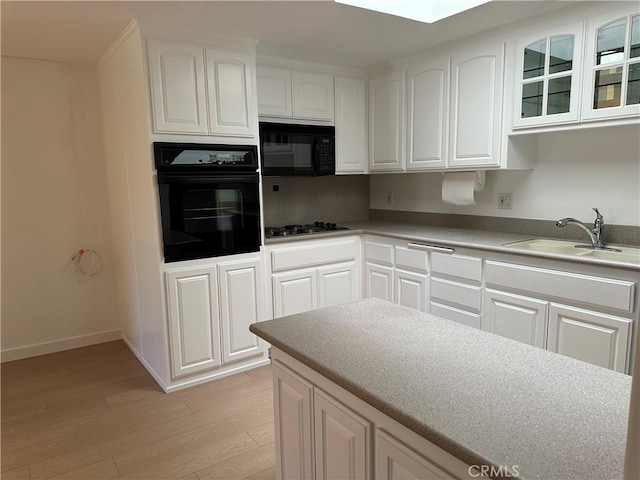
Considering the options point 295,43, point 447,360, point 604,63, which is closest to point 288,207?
point 295,43

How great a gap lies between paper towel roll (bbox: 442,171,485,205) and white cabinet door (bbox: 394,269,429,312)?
0.68 m

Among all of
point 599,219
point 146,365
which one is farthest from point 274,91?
point 599,219

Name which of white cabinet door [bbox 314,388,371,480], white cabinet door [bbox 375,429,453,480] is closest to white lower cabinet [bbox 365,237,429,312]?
white cabinet door [bbox 314,388,371,480]

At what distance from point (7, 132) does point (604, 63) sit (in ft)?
13.1

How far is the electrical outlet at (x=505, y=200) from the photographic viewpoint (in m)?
3.23

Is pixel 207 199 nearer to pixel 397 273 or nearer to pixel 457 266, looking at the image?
pixel 397 273

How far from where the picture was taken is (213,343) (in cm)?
292

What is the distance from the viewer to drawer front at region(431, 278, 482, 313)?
2.81 meters

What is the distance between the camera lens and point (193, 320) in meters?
2.82

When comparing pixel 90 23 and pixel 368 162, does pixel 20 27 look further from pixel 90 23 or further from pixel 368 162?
pixel 368 162

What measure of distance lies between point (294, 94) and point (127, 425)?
258cm

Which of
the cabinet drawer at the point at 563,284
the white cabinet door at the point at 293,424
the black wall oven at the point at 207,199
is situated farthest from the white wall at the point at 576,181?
the white cabinet door at the point at 293,424

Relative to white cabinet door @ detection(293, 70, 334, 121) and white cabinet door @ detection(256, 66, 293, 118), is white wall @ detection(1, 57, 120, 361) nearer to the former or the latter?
white cabinet door @ detection(256, 66, 293, 118)

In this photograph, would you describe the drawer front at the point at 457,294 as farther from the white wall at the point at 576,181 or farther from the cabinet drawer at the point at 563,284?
the white wall at the point at 576,181
